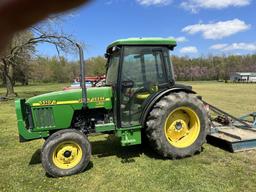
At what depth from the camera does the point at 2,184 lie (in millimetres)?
4949

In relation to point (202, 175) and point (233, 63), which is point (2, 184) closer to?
point (202, 175)

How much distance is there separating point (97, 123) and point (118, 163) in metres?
0.80

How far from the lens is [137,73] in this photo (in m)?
5.77

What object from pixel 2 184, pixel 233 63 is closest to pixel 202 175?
pixel 2 184

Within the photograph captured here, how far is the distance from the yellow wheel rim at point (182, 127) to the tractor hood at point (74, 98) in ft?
3.79

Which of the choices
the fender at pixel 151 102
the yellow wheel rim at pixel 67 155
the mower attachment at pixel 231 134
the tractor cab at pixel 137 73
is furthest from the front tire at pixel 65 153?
the mower attachment at pixel 231 134

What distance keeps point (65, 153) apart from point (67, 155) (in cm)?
5

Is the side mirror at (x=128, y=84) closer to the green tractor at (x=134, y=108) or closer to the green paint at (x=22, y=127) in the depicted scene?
the green tractor at (x=134, y=108)

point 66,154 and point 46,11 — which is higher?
point 46,11

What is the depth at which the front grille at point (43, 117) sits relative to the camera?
5609 mm

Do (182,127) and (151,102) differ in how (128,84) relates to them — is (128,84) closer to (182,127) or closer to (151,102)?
(151,102)

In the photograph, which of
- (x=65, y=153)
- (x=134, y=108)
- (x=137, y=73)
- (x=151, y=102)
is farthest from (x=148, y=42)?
(x=65, y=153)

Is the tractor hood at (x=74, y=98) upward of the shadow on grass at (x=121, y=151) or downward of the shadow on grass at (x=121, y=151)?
upward

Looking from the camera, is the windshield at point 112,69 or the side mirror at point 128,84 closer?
the side mirror at point 128,84
